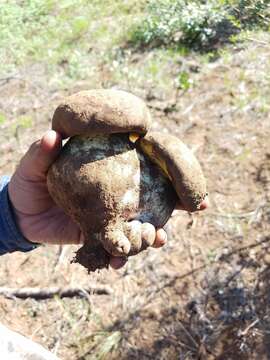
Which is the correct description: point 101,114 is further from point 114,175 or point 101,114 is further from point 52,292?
point 52,292

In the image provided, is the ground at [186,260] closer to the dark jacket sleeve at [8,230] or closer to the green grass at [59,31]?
the green grass at [59,31]

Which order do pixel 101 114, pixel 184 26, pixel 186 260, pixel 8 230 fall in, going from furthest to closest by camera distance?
pixel 184 26 < pixel 186 260 < pixel 8 230 < pixel 101 114

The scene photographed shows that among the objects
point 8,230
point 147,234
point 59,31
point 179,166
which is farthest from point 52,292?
point 59,31

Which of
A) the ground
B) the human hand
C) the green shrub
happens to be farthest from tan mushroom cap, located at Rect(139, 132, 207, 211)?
the green shrub

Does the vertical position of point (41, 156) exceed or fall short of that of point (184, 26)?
it exceeds it

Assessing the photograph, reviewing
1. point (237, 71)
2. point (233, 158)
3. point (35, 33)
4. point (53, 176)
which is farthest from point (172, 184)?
point (35, 33)

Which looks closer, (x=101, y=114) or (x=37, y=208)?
(x=101, y=114)

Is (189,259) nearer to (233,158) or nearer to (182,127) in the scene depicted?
(233,158)

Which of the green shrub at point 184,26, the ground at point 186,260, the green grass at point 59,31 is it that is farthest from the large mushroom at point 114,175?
the green shrub at point 184,26
